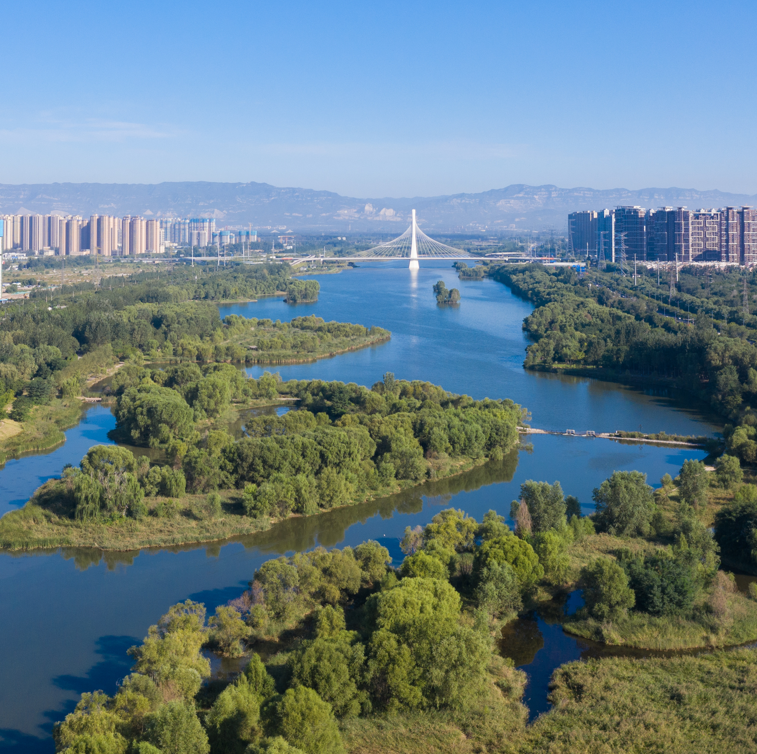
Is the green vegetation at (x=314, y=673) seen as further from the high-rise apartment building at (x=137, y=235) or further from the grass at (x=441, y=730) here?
the high-rise apartment building at (x=137, y=235)

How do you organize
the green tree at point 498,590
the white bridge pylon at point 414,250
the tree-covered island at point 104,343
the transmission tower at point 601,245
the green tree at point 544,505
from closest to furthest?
the green tree at point 498,590
the green tree at point 544,505
the tree-covered island at point 104,343
the transmission tower at point 601,245
the white bridge pylon at point 414,250

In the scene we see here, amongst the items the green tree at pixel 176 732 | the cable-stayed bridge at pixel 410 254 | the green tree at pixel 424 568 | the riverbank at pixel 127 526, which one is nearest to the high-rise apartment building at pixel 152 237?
the cable-stayed bridge at pixel 410 254

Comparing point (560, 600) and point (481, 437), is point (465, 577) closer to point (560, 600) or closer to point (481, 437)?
point (560, 600)

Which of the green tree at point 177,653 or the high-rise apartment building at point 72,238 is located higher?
the high-rise apartment building at point 72,238

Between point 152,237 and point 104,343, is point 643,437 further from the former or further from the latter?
point 152,237

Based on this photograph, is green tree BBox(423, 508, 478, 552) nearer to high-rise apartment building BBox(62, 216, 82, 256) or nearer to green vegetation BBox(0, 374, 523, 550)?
green vegetation BBox(0, 374, 523, 550)

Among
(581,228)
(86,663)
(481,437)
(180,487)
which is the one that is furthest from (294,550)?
(581,228)
